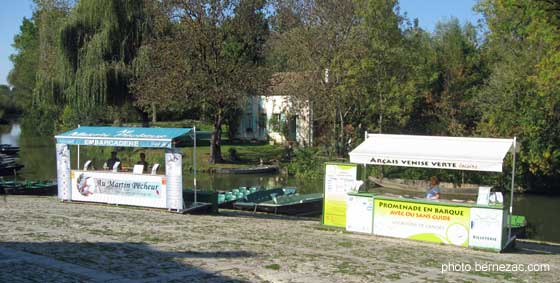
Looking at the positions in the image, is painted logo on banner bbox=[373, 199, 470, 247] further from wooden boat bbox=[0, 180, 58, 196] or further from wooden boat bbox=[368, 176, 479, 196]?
wooden boat bbox=[368, 176, 479, 196]

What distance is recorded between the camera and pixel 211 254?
1214cm

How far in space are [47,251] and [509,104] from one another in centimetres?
3117

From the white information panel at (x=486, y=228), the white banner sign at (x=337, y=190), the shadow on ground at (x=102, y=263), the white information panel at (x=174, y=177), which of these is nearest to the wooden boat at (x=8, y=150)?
the white information panel at (x=174, y=177)

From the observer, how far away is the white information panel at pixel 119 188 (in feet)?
65.2

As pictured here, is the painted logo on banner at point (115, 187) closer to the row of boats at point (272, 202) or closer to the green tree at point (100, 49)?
the row of boats at point (272, 202)

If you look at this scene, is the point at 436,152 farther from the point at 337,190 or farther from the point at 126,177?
the point at 126,177

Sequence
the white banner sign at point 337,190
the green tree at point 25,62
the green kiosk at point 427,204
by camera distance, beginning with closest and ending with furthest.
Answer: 1. the green kiosk at point 427,204
2. the white banner sign at point 337,190
3. the green tree at point 25,62

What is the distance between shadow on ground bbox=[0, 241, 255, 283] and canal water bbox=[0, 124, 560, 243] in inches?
675

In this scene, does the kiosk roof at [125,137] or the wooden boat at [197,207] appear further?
the wooden boat at [197,207]

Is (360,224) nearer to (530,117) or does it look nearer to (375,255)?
(375,255)

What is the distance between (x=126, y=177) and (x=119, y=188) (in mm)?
565

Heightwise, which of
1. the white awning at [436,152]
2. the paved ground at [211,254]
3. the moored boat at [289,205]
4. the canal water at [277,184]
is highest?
the white awning at [436,152]

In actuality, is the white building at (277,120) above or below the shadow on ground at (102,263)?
above

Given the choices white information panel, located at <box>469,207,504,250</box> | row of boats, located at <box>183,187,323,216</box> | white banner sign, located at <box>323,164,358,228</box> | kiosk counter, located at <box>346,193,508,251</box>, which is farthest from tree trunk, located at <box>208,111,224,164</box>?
white information panel, located at <box>469,207,504,250</box>
